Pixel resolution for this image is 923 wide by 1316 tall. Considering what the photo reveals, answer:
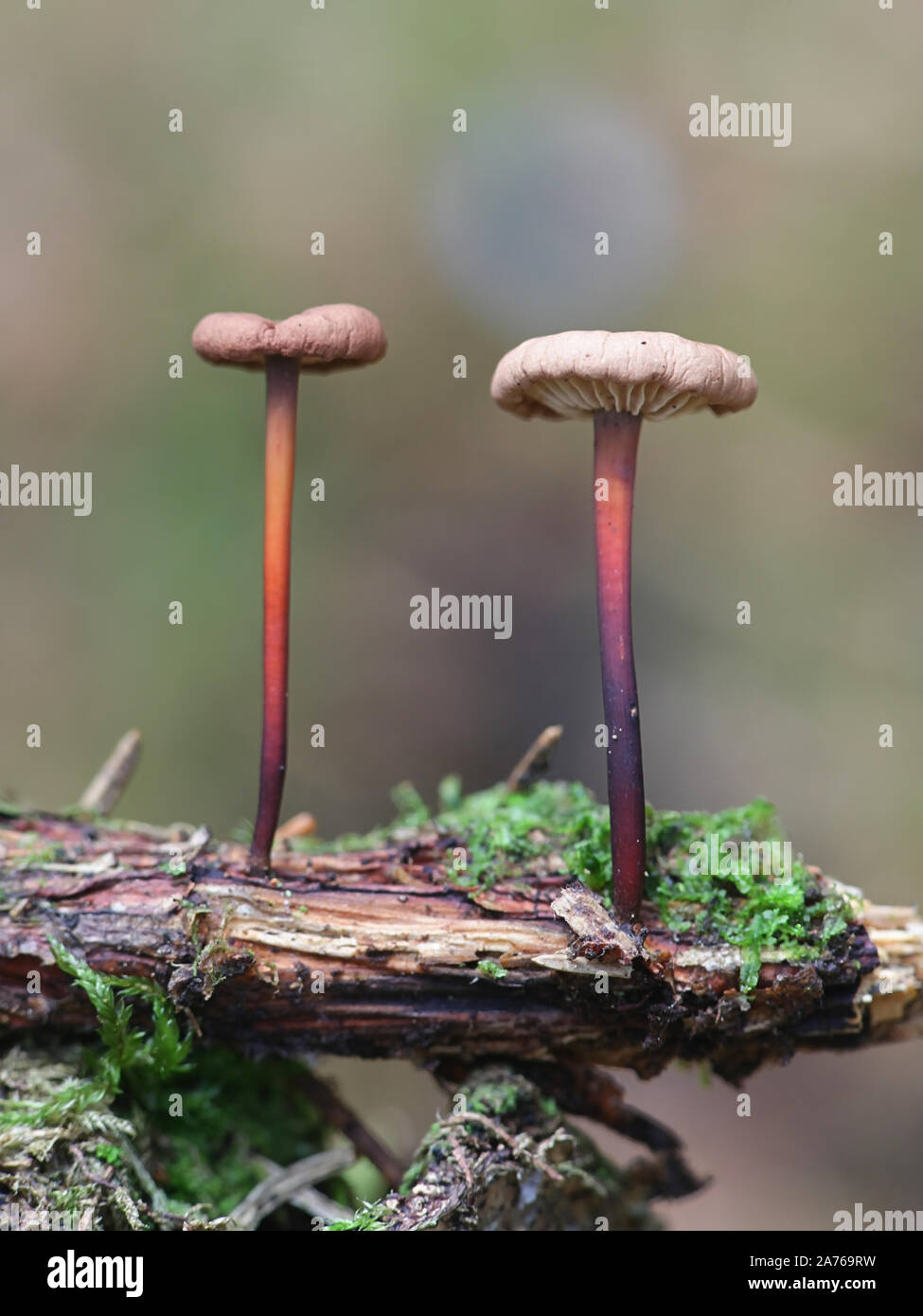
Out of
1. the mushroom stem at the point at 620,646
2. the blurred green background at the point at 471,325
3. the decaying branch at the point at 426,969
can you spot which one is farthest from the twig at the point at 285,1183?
the blurred green background at the point at 471,325

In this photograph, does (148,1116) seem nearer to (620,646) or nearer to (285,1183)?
(285,1183)

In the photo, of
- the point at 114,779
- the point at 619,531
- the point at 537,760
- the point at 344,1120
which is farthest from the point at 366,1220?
the point at 114,779

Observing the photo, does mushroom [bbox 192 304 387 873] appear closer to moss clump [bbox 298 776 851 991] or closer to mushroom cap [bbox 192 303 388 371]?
mushroom cap [bbox 192 303 388 371]

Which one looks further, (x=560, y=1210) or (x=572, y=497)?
(x=572, y=497)

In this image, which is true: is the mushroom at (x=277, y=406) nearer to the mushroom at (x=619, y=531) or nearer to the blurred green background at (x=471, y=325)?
the mushroom at (x=619, y=531)

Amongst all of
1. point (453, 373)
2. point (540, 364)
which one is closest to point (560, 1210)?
point (540, 364)
